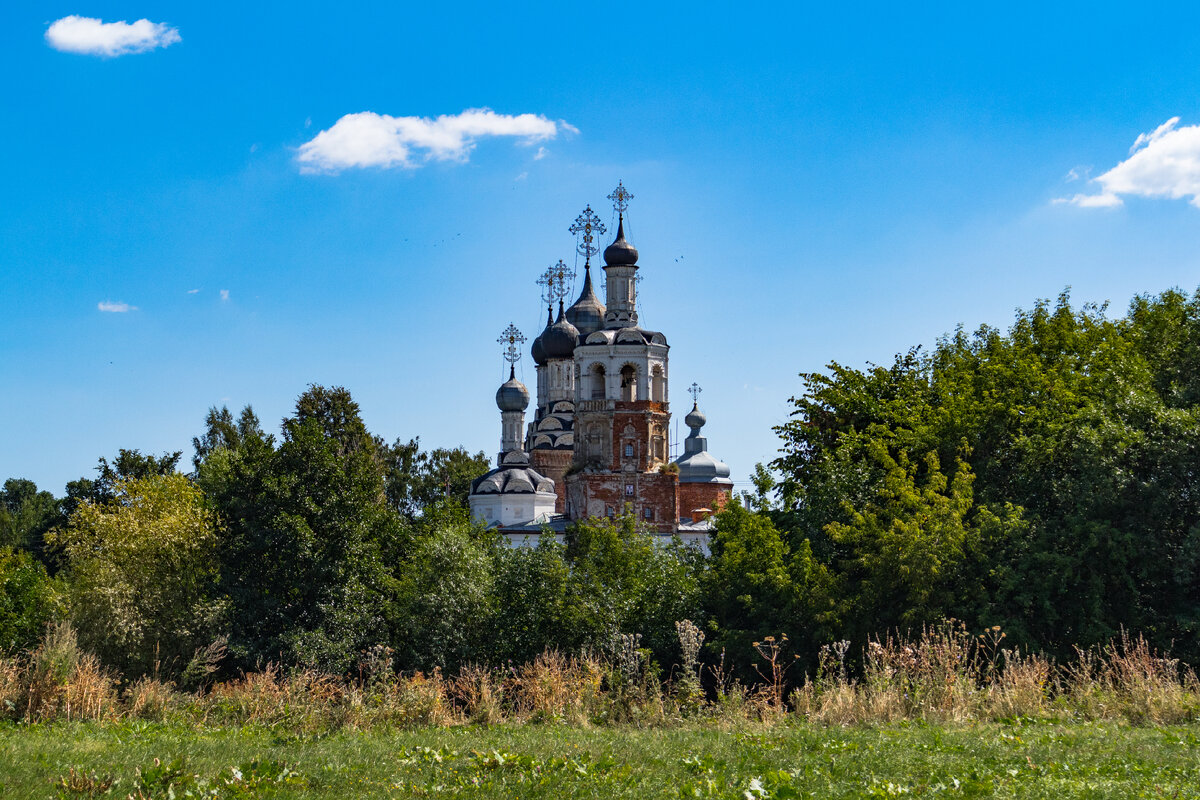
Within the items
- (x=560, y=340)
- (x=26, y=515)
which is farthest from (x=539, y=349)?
(x=26, y=515)

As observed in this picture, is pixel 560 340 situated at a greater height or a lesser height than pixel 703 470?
greater

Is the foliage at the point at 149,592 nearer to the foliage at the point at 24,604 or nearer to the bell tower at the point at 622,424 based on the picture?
the foliage at the point at 24,604

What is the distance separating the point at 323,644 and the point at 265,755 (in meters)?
12.5

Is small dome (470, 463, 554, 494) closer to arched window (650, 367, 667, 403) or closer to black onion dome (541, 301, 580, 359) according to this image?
→ arched window (650, 367, 667, 403)

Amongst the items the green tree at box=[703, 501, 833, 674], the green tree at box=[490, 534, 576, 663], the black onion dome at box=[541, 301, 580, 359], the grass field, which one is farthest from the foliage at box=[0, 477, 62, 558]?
the grass field

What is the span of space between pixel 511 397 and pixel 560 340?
16.6ft

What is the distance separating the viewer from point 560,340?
7612 centimetres

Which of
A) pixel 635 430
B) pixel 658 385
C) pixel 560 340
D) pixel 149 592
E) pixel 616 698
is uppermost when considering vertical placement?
pixel 560 340

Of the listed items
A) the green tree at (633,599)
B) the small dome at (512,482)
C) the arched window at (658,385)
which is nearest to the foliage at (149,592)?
the green tree at (633,599)

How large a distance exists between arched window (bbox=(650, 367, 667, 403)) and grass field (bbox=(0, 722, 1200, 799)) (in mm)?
51196

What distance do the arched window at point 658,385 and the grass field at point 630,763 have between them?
51.2m

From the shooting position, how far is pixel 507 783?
934 cm

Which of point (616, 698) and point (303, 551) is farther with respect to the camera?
point (303, 551)

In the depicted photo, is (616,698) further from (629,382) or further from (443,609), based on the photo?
(629,382)
